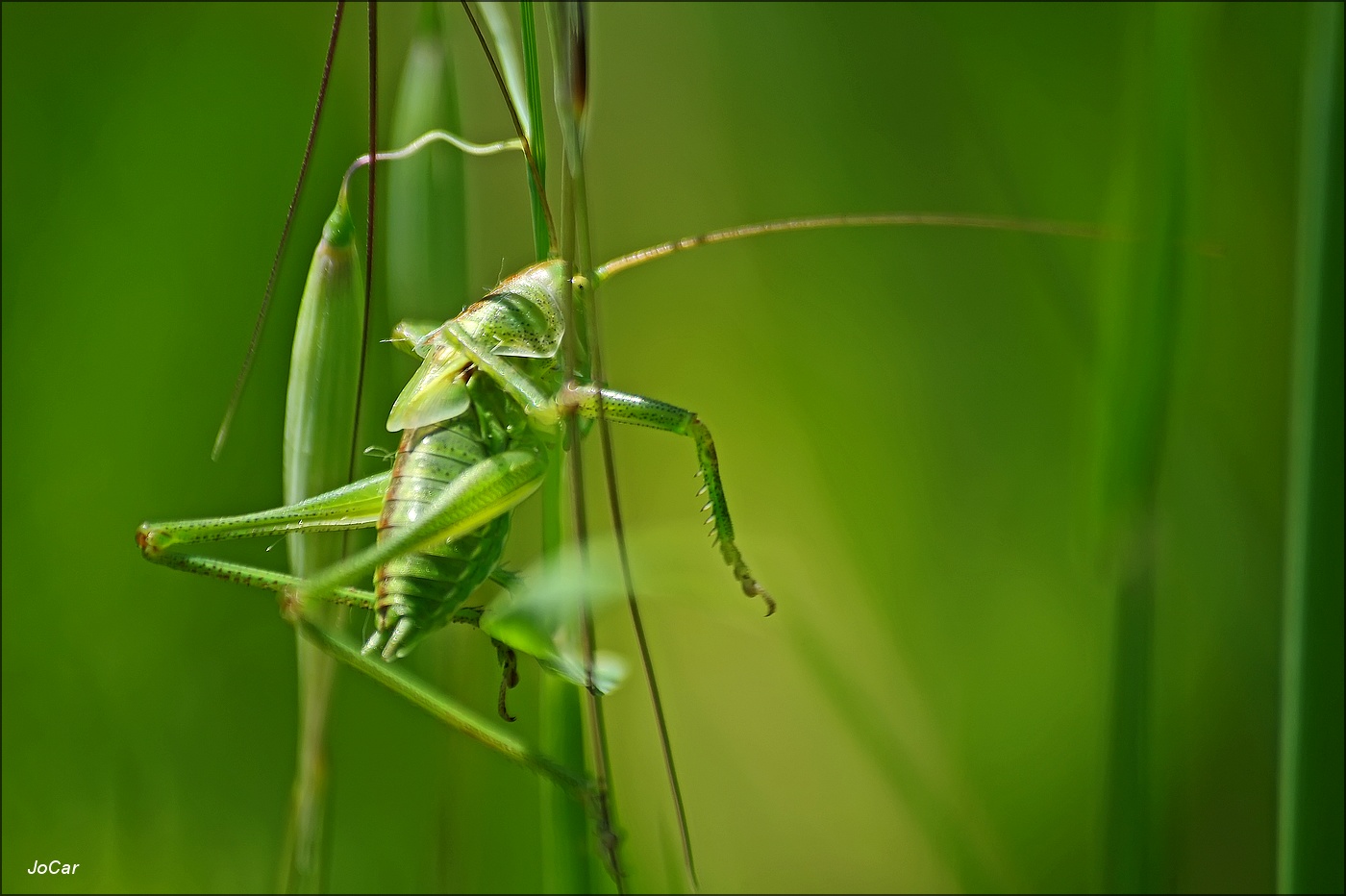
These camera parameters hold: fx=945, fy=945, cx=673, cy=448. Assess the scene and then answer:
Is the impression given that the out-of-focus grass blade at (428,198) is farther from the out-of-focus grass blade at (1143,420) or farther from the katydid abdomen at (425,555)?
the out-of-focus grass blade at (1143,420)

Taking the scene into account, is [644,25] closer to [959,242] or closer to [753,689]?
[959,242]

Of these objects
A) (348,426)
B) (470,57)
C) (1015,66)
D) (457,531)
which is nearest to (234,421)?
(348,426)

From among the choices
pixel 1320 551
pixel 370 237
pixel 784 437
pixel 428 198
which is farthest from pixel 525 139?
pixel 784 437

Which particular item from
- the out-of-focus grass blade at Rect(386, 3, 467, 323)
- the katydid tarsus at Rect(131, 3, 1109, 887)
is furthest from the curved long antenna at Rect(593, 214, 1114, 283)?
the out-of-focus grass blade at Rect(386, 3, 467, 323)

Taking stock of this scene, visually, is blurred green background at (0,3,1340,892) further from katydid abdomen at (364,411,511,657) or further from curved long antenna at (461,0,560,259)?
curved long antenna at (461,0,560,259)

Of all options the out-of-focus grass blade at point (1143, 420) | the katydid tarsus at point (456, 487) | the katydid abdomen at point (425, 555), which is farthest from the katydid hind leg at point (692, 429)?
the out-of-focus grass blade at point (1143, 420)

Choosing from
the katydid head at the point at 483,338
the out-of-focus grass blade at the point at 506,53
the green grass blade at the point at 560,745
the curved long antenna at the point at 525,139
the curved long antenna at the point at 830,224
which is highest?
the out-of-focus grass blade at the point at 506,53

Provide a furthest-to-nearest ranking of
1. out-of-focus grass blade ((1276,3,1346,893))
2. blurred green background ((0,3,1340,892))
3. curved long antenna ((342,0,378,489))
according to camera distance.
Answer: blurred green background ((0,3,1340,892)) < out-of-focus grass blade ((1276,3,1346,893)) < curved long antenna ((342,0,378,489))

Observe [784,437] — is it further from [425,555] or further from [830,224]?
[425,555]
